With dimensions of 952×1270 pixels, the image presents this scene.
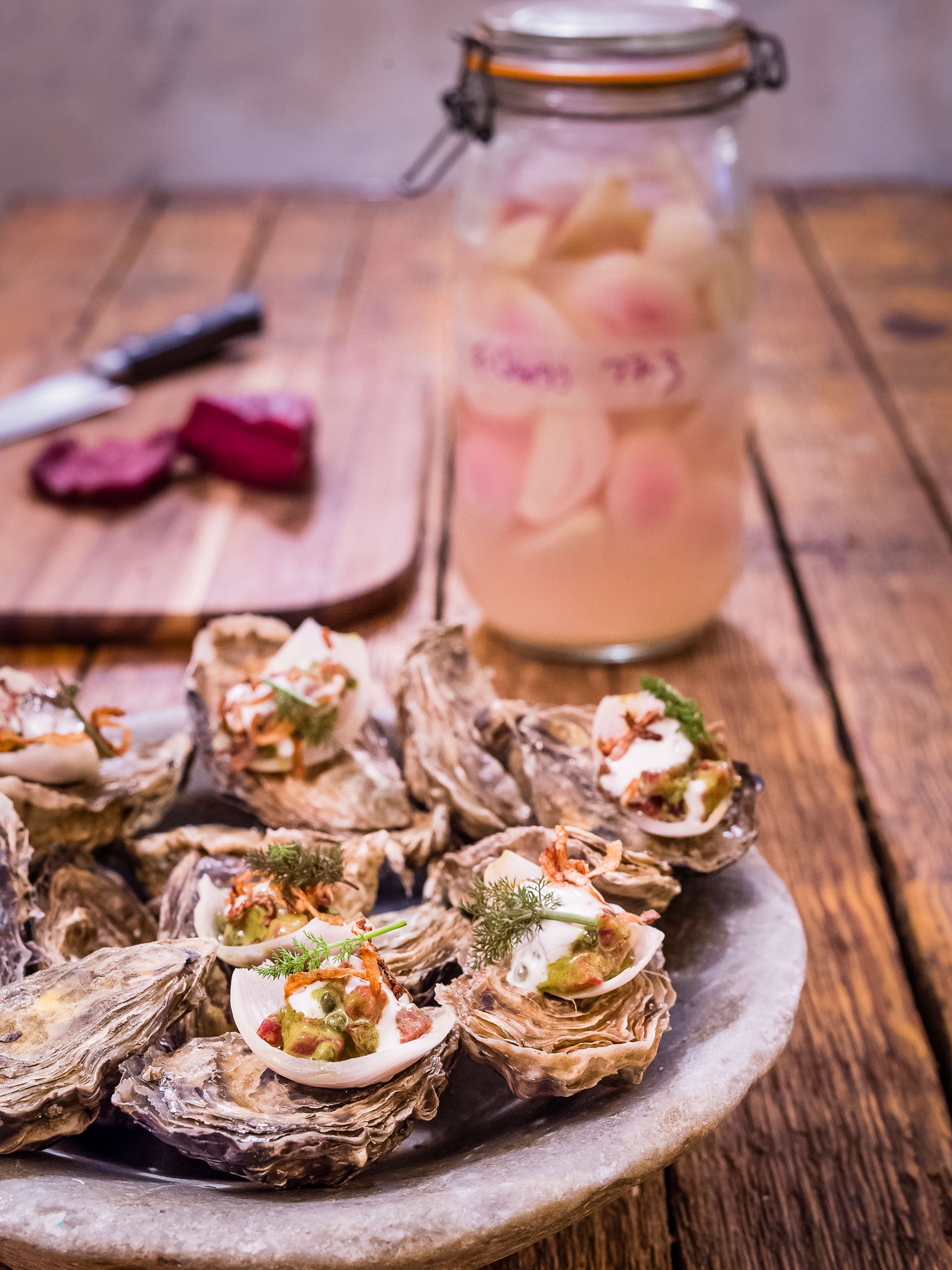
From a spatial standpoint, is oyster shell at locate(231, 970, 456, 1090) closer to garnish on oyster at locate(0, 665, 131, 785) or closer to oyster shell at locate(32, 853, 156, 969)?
oyster shell at locate(32, 853, 156, 969)

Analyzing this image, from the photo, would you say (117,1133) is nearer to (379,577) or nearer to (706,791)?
(706,791)

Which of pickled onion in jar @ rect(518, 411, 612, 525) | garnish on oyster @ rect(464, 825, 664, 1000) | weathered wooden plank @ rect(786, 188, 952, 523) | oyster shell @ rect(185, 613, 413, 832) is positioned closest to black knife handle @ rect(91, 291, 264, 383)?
pickled onion in jar @ rect(518, 411, 612, 525)

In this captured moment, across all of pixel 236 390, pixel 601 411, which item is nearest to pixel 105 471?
pixel 236 390

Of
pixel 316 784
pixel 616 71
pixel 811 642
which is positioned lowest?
pixel 811 642

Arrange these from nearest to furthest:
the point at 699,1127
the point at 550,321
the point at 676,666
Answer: the point at 699,1127 → the point at 550,321 → the point at 676,666

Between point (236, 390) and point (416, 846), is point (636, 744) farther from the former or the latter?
point (236, 390)

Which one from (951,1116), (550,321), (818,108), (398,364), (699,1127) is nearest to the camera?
(699,1127)

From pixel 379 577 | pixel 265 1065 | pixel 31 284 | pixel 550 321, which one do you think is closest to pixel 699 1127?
pixel 265 1065
